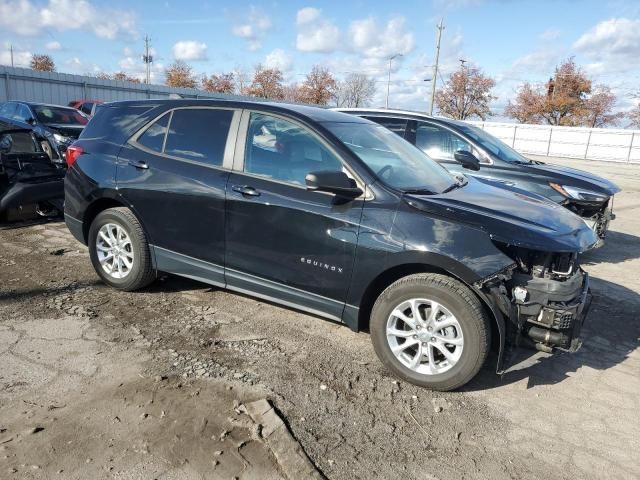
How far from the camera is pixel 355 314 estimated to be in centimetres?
370

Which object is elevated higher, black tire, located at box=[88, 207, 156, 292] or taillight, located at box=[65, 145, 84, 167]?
taillight, located at box=[65, 145, 84, 167]

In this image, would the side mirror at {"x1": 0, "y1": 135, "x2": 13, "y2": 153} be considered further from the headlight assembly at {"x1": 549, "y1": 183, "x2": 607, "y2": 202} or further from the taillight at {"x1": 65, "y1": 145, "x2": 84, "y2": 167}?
the headlight assembly at {"x1": 549, "y1": 183, "x2": 607, "y2": 202}

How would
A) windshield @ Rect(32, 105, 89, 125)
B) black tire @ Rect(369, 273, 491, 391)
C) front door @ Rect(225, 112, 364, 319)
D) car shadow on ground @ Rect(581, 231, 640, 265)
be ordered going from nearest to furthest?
black tire @ Rect(369, 273, 491, 391) → front door @ Rect(225, 112, 364, 319) → car shadow on ground @ Rect(581, 231, 640, 265) → windshield @ Rect(32, 105, 89, 125)

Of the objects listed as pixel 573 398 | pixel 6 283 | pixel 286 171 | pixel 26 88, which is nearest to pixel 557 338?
pixel 573 398

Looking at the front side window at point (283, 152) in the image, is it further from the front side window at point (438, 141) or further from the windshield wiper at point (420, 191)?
the front side window at point (438, 141)

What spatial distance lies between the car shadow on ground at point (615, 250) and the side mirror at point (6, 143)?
325 inches

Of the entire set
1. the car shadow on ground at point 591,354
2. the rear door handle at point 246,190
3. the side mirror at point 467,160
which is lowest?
the car shadow on ground at point 591,354

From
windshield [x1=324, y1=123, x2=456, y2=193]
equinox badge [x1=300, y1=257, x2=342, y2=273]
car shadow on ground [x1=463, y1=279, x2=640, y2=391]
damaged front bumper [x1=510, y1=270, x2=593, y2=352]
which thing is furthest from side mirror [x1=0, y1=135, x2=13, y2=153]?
damaged front bumper [x1=510, y1=270, x2=593, y2=352]

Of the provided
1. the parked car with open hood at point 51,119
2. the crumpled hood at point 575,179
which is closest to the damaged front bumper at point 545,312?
the crumpled hood at point 575,179

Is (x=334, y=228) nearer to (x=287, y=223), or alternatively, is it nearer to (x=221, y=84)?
(x=287, y=223)

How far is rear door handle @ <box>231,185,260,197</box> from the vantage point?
3.97 m

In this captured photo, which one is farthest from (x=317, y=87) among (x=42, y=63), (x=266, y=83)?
(x=42, y=63)

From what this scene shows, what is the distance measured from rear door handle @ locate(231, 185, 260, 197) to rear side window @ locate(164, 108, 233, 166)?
32cm

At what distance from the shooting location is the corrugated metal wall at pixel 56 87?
2742 centimetres
